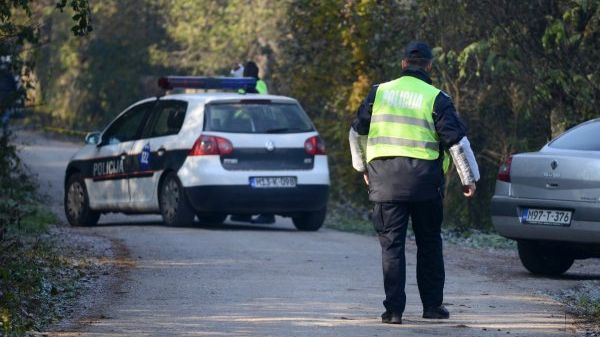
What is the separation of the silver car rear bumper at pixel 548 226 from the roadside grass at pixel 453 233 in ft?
11.6

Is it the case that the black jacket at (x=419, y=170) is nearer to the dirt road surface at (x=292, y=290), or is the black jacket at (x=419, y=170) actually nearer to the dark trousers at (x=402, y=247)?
the dark trousers at (x=402, y=247)

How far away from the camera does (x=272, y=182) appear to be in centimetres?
1725

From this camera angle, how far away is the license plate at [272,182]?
17.2 m

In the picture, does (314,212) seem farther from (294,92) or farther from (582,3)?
(294,92)

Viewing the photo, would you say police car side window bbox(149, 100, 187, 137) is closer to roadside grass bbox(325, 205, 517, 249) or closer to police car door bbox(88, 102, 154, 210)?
police car door bbox(88, 102, 154, 210)

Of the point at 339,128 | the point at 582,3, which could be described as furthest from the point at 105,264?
the point at 339,128

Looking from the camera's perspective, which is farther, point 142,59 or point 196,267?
point 142,59

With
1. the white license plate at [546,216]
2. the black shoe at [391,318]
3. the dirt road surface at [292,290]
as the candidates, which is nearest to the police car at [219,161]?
the dirt road surface at [292,290]

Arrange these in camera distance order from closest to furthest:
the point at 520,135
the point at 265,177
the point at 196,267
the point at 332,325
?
the point at 332,325
the point at 196,267
the point at 265,177
the point at 520,135

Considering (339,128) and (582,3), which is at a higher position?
(582,3)

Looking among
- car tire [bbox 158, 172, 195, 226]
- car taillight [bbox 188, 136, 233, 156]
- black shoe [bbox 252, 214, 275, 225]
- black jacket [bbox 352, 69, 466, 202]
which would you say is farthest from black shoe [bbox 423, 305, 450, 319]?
black shoe [bbox 252, 214, 275, 225]

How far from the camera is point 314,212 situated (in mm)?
17891

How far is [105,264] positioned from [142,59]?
34089mm

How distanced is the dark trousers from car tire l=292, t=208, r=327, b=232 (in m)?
8.02
